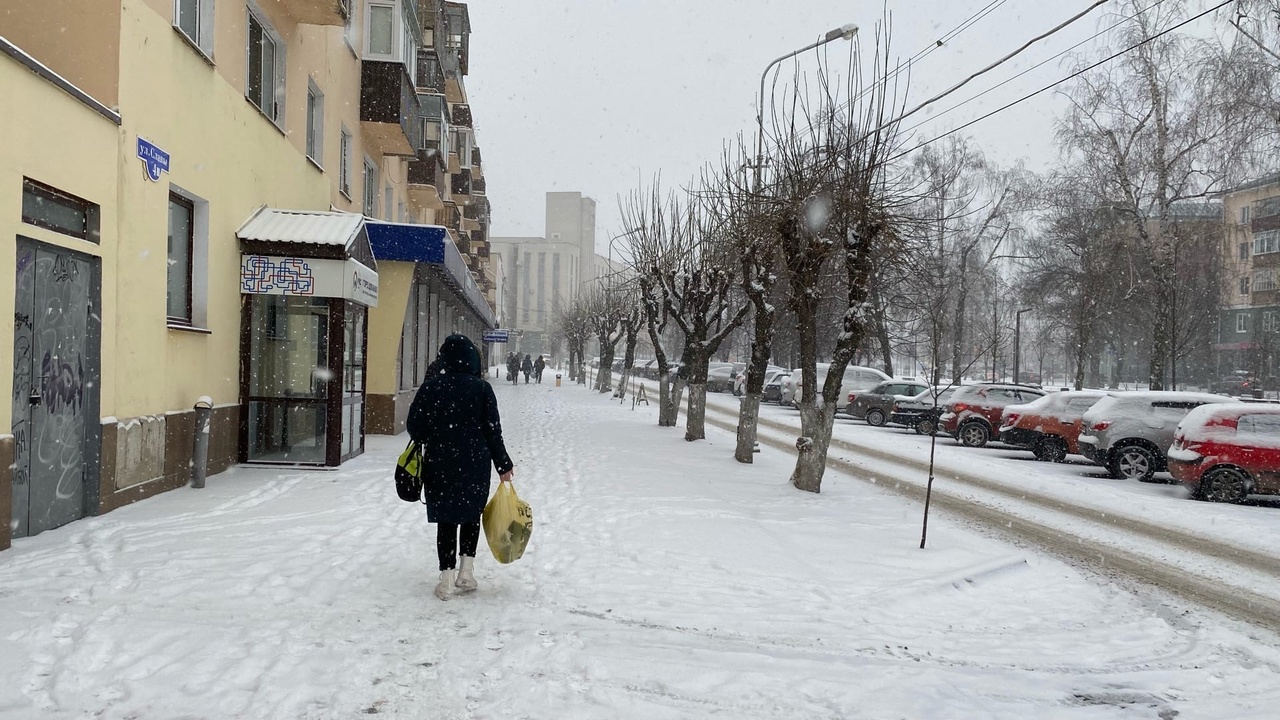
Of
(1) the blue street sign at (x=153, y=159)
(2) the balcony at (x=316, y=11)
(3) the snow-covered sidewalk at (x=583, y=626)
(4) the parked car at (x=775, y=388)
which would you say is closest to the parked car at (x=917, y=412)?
(4) the parked car at (x=775, y=388)

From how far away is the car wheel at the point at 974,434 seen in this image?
21.6 m

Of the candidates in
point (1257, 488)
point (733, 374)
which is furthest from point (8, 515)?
point (733, 374)

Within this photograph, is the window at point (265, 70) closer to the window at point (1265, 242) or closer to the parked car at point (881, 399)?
the parked car at point (881, 399)

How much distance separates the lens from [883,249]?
12734 mm

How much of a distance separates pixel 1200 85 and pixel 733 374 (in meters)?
26.8

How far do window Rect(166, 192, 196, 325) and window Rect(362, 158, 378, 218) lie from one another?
397 inches

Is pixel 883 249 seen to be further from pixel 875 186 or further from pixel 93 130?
pixel 93 130

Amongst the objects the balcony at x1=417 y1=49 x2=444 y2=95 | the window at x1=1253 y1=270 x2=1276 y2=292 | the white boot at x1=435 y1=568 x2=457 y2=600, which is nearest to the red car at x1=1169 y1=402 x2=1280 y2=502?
the white boot at x1=435 y1=568 x2=457 y2=600

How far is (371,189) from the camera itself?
21.4 m

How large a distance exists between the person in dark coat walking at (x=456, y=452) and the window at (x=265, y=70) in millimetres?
7843

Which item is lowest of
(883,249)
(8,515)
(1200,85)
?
(8,515)

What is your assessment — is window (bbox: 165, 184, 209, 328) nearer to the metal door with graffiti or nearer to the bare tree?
the metal door with graffiti

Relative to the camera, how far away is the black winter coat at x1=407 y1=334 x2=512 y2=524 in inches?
230

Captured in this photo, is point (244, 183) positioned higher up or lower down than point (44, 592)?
higher up
